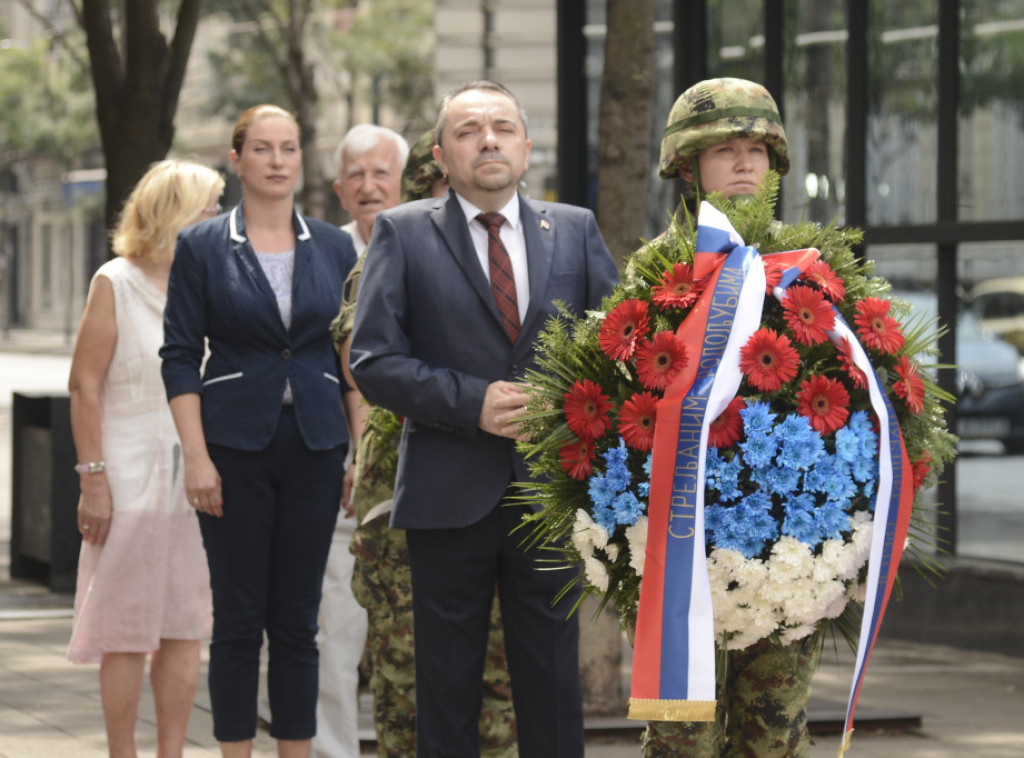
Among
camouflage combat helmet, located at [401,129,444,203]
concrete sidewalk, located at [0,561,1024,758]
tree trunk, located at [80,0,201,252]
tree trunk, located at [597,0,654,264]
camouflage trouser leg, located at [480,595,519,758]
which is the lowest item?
concrete sidewalk, located at [0,561,1024,758]

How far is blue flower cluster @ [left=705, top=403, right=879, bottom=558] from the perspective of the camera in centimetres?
349

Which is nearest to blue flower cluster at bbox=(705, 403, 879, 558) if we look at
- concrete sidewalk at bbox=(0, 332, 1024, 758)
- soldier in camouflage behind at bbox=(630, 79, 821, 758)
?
soldier in camouflage behind at bbox=(630, 79, 821, 758)

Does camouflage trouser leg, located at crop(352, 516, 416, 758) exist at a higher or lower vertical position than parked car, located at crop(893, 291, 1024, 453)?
lower

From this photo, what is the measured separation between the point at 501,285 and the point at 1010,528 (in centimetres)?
542

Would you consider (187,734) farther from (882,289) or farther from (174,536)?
(882,289)

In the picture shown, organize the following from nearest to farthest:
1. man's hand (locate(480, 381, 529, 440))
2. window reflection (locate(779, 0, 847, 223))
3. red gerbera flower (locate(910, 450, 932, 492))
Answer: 1. red gerbera flower (locate(910, 450, 932, 492))
2. man's hand (locate(480, 381, 529, 440))
3. window reflection (locate(779, 0, 847, 223))

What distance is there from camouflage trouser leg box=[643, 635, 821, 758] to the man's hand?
73 cm

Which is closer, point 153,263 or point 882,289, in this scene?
point 882,289

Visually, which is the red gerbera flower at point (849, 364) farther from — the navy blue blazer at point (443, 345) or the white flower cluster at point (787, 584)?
the navy blue blazer at point (443, 345)

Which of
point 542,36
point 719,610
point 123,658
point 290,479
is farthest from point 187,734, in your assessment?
point 542,36

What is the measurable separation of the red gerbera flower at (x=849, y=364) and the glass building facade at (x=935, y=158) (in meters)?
5.29

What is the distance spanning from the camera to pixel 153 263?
5.70m

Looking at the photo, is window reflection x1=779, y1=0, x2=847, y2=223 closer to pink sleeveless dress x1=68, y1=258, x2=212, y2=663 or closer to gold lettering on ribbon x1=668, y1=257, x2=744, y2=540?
pink sleeveless dress x1=68, y1=258, x2=212, y2=663

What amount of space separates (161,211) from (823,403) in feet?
9.22
